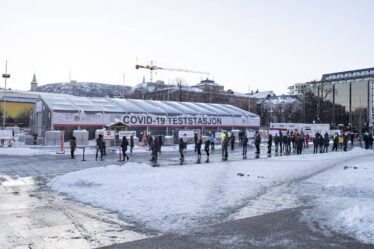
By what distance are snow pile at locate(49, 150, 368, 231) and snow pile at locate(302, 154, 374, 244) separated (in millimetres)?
1104

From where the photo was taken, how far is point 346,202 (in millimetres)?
10883

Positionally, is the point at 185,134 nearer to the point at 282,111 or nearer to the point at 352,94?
the point at 282,111

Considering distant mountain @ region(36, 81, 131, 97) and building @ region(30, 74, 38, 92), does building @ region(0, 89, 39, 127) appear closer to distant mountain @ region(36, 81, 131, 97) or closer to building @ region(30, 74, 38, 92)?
distant mountain @ region(36, 81, 131, 97)

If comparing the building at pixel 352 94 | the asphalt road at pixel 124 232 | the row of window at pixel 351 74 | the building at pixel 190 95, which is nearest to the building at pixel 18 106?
the building at pixel 190 95

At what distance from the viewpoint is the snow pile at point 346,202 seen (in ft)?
27.3

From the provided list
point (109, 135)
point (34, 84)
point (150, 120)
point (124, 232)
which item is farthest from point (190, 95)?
point (124, 232)

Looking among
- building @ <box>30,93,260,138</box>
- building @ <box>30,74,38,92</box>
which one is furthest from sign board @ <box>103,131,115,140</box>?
building @ <box>30,74,38,92</box>

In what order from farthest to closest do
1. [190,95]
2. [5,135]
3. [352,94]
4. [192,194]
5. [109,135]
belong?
1. [352,94]
2. [190,95]
3. [109,135]
4. [5,135]
5. [192,194]

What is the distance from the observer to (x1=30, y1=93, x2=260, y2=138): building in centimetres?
4241

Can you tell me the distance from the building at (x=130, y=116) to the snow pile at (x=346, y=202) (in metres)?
29.7

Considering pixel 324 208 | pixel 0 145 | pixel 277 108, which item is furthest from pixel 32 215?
pixel 277 108

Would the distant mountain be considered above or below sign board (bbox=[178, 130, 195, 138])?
above

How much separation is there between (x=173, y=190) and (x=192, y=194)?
82 cm

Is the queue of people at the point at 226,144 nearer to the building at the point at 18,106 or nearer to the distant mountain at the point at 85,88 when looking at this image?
the building at the point at 18,106
